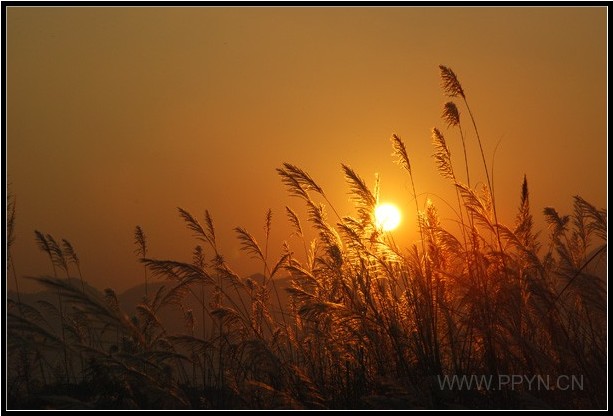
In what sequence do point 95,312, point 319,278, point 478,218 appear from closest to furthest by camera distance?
point 95,312 → point 478,218 → point 319,278

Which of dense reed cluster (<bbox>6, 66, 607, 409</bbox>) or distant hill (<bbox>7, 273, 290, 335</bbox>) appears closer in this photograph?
dense reed cluster (<bbox>6, 66, 607, 409</bbox>)

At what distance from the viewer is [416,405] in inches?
129

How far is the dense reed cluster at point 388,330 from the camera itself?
11.5 feet

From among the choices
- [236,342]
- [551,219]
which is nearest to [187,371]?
[236,342]

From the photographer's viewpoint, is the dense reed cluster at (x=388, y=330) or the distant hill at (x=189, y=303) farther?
the distant hill at (x=189, y=303)

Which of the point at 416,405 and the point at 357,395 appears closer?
the point at 416,405

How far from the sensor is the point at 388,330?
397cm

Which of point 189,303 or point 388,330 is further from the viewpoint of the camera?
point 189,303

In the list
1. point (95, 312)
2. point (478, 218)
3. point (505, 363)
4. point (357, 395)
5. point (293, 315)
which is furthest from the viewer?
point (293, 315)

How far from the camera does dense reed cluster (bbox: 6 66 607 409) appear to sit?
3520 mm
